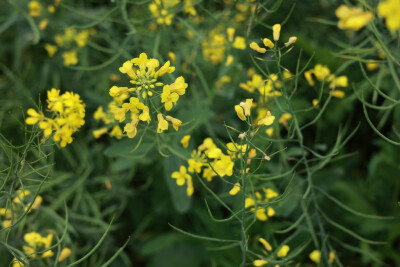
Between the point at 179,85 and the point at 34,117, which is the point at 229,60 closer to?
the point at 179,85

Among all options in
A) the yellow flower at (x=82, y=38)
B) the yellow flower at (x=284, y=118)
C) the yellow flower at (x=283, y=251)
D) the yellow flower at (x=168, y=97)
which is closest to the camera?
the yellow flower at (x=168, y=97)

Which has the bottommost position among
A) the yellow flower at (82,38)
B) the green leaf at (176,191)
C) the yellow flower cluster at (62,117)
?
the green leaf at (176,191)

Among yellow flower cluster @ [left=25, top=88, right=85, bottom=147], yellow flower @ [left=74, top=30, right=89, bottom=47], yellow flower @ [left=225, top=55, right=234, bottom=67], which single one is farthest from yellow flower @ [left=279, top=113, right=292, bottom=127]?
yellow flower @ [left=74, top=30, right=89, bottom=47]

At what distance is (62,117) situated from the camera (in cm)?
121

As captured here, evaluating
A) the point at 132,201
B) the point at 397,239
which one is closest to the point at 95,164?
the point at 132,201

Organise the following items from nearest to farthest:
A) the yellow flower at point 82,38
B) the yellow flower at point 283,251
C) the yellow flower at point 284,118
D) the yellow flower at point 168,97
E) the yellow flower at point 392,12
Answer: the yellow flower at point 392,12
the yellow flower at point 168,97
the yellow flower at point 283,251
the yellow flower at point 284,118
the yellow flower at point 82,38

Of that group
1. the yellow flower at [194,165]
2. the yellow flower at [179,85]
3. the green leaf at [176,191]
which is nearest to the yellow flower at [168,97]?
the yellow flower at [179,85]

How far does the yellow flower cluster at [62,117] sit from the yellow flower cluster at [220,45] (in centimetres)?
61

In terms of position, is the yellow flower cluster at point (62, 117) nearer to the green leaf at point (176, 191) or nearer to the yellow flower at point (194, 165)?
the yellow flower at point (194, 165)

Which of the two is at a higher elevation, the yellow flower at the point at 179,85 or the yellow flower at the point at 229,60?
the yellow flower at the point at 179,85

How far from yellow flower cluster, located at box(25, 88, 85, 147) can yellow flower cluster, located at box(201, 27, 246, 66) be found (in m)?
0.61

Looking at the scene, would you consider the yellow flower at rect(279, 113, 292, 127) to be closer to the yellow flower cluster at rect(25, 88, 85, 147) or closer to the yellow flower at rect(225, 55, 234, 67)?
the yellow flower at rect(225, 55, 234, 67)

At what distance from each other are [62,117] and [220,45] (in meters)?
0.69

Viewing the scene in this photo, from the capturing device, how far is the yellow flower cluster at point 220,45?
1563 millimetres
